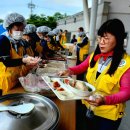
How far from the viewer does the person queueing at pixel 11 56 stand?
1.56 m

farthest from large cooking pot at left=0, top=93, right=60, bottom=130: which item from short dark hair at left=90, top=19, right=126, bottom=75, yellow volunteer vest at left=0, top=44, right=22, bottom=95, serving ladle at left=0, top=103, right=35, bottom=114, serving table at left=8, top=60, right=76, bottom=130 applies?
yellow volunteer vest at left=0, top=44, right=22, bottom=95

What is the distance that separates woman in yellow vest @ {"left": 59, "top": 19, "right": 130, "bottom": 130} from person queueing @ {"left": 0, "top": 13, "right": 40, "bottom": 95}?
1.52 ft

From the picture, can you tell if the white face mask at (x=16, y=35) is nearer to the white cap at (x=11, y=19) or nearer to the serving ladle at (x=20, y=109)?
the white cap at (x=11, y=19)

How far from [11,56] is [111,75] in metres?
0.85

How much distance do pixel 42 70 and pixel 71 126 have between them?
1043 millimetres

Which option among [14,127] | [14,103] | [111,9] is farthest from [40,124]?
[111,9]

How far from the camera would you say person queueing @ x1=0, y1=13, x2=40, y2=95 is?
1.56 metres

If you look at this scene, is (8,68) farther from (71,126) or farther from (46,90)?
(71,126)

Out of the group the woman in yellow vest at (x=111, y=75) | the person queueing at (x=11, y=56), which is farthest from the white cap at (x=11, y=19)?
the woman in yellow vest at (x=111, y=75)

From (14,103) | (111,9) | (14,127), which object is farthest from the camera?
(111,9)

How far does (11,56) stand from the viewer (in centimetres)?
164

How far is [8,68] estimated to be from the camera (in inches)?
63.1

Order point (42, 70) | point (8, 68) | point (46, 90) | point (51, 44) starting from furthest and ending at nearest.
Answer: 1. point (51, 44)
2. point (42, 70)
3. point (8, 68)
4. point (46, 90)

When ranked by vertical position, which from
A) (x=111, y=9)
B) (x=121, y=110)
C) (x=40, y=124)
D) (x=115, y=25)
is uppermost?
(x=111, y=9)
